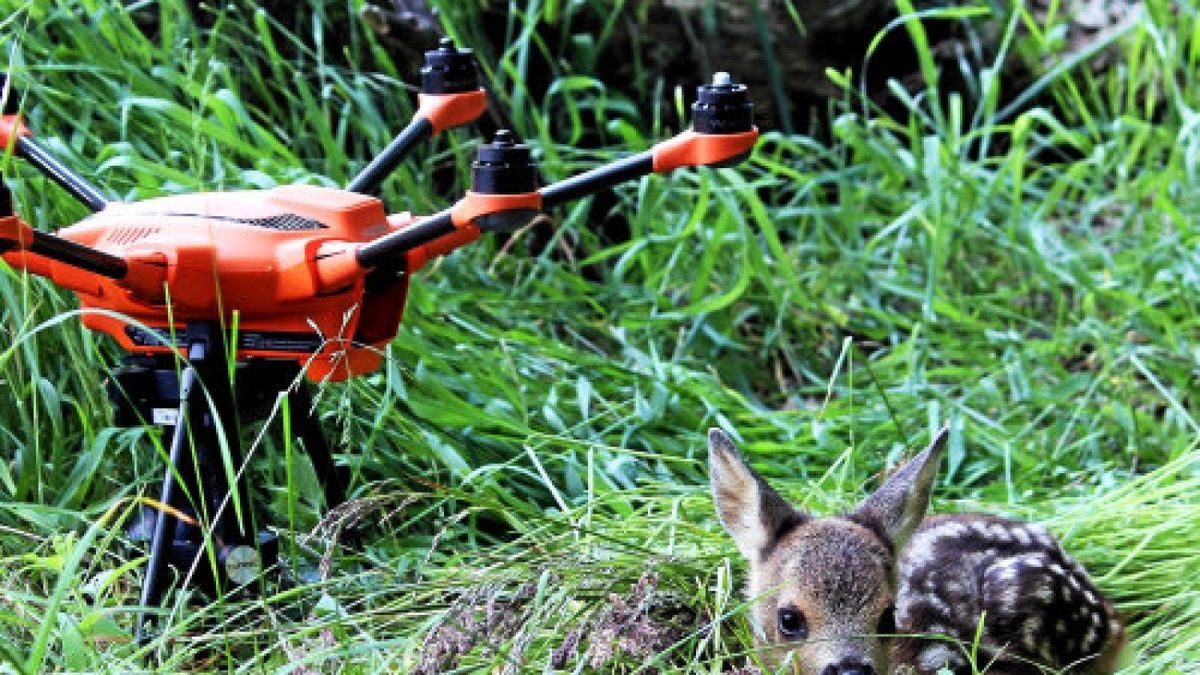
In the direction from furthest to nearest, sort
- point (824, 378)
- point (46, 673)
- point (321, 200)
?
point (824, 378)
point (321, 200)
point (46, 673)

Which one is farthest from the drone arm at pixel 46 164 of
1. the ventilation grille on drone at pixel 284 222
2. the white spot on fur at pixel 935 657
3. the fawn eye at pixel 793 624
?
the white spot on fur at pixel 935 657

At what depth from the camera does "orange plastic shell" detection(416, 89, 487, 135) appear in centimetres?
365

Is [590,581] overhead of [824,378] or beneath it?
overhead

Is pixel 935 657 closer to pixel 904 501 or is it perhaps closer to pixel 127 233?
pixel 904 501

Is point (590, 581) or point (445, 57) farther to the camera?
point (445, 57)

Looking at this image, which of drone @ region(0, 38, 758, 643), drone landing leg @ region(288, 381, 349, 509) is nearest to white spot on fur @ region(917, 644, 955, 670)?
drone @ region(0, 38, 758, 643)

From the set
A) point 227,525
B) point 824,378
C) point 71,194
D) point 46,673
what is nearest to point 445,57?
point 71,194

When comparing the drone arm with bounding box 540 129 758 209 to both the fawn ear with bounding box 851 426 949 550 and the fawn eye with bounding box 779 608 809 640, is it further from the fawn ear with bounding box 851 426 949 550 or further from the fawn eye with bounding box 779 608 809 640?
the fawn eye with bounding box 779 608 809 640

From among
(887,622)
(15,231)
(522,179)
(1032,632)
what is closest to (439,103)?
(522,179)

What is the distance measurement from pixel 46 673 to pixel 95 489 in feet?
2.45

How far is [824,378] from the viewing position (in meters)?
5.06

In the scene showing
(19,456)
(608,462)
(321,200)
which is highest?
(321,200)

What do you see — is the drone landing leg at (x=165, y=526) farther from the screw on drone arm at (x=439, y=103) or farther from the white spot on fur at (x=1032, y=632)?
the white spot on fur at (x=1032, y=632)

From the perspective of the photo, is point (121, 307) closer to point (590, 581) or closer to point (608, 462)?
point (590, 581)
